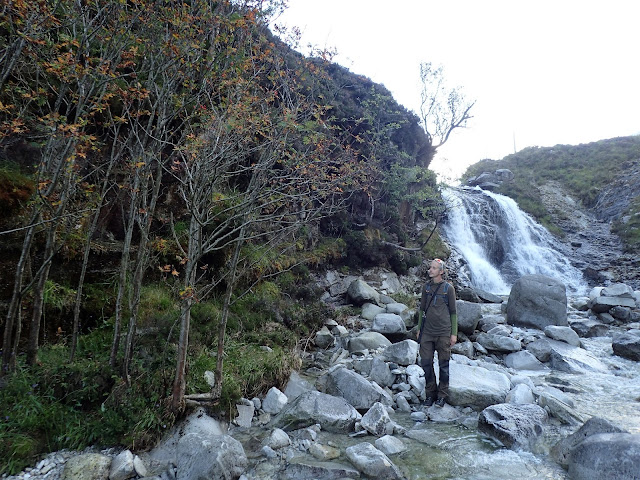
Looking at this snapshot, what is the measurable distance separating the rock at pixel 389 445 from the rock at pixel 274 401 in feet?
4.94

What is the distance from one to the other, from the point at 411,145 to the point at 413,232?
5.44m

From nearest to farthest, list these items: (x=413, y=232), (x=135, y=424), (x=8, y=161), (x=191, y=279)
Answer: (x=135, y=424) < (x=191, y=279) < (x=8, y=161) < (x=413, y=232)

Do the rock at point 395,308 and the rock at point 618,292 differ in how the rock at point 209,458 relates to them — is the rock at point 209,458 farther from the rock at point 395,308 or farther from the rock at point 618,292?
the rock at point 618,292

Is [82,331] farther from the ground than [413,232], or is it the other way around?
[413,232]

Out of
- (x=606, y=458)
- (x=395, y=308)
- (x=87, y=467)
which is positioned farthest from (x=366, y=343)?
(x=87, y=467)

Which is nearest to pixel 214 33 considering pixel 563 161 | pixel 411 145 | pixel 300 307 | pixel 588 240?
pixel 300 307

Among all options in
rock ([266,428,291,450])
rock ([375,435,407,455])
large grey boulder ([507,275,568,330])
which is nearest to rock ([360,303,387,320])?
large grey boulder ([507,275,568,330])

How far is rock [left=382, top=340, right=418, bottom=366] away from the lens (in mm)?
6617

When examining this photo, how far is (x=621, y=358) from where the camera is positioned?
7.71 meters

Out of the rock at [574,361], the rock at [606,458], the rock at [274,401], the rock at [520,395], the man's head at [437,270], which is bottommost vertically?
the rock at [574,361]

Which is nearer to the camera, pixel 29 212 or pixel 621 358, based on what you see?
pixel 29 212

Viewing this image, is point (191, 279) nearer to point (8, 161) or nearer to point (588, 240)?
point (8, 161)

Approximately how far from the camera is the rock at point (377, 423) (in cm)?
428

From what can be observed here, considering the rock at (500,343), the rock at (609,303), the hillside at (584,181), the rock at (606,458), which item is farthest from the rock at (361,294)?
the hillside at (584,181)
